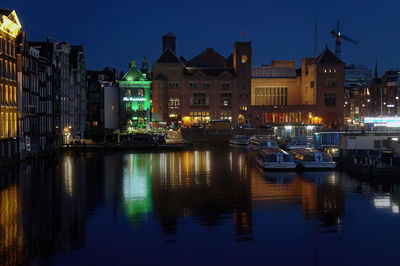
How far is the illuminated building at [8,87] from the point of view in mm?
49650

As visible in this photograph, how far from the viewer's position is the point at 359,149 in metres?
57.8

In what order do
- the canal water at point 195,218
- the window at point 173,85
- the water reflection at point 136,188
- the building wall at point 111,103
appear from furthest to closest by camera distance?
1. the window at point 173,85
2. the building wall at point 111,103
3. the water reflection at point 136,188
4. the canal water at point 195,218

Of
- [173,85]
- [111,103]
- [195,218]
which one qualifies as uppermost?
[173,85]

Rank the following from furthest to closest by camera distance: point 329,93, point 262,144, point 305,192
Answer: point 329,93
point 262,144
point 305,192

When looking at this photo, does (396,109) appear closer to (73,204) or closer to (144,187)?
(144,187)

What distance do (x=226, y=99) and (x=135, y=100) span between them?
28572 millimetres

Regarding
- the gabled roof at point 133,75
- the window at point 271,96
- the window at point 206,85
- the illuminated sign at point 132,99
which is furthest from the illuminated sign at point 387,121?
the window at point 271,96

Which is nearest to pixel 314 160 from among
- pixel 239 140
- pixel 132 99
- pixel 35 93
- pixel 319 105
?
pixel 35 93

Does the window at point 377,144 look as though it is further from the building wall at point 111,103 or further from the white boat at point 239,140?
the building wall at point 111,103

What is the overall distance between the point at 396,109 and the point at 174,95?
194 feet

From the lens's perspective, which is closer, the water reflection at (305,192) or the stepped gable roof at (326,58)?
the water reflection at (305,192)

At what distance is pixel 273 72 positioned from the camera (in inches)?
5497

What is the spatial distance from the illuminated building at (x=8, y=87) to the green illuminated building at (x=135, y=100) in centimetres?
5323

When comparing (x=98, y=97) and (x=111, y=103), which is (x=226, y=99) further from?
(x=98, y=97)
